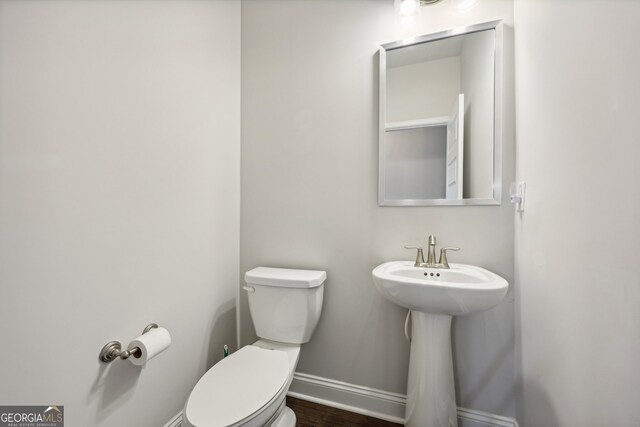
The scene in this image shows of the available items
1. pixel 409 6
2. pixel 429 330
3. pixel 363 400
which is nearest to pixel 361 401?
pixel 363 400

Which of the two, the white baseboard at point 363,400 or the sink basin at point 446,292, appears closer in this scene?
the sink basin at point 446,292

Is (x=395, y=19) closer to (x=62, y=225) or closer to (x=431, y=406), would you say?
(x=62, y=225)

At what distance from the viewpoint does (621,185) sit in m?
0.53

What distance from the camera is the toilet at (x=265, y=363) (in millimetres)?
830

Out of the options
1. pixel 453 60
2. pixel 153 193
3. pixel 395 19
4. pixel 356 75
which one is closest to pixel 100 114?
pixel 153 193

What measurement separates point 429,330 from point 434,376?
0.19 meters

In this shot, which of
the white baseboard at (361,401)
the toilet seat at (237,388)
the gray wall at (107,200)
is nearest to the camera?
the gray wall at (107,200)

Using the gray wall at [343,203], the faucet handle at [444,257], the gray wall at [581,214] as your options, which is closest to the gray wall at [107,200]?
the gray wall at [343,203]

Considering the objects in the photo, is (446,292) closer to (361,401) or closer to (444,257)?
(444,257)

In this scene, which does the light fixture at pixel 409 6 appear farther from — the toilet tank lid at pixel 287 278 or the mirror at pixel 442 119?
the toilet tank lid at pixel 287 278

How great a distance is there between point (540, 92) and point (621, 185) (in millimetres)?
547

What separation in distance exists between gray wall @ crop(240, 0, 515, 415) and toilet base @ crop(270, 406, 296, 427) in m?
0.23

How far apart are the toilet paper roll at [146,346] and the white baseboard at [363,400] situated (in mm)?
846

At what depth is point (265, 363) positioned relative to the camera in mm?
1090
